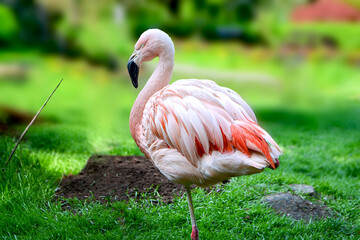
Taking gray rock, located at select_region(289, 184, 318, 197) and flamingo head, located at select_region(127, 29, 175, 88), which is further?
gray rock, located at select_region(289, 184, 318, 197)

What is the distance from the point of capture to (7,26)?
17.1ft

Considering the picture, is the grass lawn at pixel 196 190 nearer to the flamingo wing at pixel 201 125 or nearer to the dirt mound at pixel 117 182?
the dirt mound at pixel 117 182

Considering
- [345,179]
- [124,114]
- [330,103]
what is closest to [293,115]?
[330,103]

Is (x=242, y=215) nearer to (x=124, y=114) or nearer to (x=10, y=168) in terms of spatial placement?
(x=10, y=168)

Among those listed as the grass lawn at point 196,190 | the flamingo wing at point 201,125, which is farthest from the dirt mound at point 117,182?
the flamingo wing at point 201,125

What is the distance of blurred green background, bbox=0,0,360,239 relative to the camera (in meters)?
5.06

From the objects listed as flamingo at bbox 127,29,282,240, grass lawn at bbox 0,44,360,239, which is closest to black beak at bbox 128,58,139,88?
flamingo at bbox 127,29,282,240

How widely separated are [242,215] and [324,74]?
3133mm

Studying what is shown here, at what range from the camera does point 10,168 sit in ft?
10.1

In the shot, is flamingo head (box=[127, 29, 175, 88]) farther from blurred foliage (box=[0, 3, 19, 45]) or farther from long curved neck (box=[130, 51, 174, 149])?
blurred foliage (box=[0, 3, 19, 45])

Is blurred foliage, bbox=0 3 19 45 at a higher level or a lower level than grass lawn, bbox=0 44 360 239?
higher

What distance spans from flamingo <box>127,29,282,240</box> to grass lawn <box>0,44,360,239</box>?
516 millimetres

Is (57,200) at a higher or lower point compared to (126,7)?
lower

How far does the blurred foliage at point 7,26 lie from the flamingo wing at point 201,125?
146 inches
